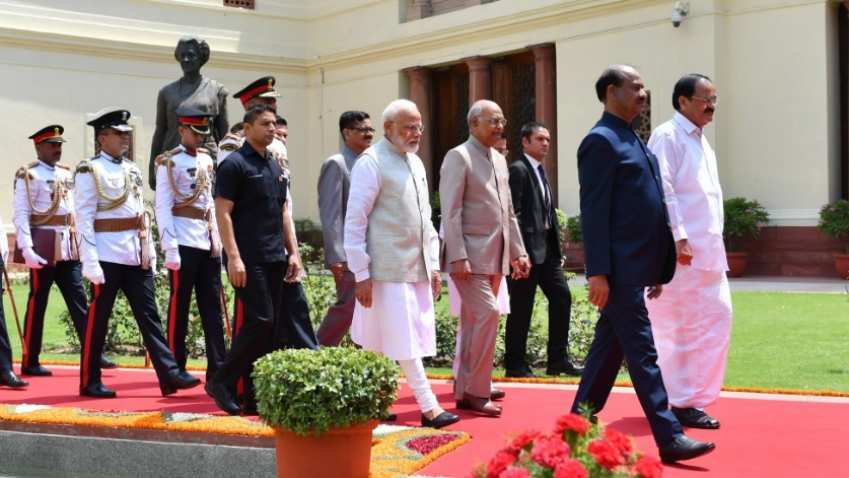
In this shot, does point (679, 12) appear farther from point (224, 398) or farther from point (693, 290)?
point (224, 398)

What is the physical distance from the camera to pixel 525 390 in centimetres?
801

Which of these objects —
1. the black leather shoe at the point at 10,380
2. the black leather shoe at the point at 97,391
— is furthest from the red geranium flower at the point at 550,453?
the black leather shoe at the point at 10,380

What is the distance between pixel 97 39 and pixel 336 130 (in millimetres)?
5939

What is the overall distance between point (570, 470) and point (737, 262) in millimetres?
15959

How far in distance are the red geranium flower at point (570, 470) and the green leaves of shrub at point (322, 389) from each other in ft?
6.08

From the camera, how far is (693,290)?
6406mm

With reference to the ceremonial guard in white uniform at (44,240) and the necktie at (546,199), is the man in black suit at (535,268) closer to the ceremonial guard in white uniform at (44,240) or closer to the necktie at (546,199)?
the necktie at (546,199)

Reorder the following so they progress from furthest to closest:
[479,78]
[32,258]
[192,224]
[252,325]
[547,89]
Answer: [479,78]
[547,89]
[32,258]
[192,224]
[252,325]

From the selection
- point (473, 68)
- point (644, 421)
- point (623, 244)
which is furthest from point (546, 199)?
point (473, 68)

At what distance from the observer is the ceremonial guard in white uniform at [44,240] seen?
31.1 ft

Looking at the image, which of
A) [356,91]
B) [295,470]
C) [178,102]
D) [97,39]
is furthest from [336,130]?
[295,470]

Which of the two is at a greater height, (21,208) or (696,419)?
(21,208)

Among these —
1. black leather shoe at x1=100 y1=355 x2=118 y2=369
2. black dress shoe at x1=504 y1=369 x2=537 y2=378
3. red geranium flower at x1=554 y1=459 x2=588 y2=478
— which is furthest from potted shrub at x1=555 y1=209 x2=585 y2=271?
red geranium flower at x1=554 y1=459 x2=588 y2=478

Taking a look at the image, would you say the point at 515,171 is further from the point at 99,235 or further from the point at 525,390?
the point at 99,235
